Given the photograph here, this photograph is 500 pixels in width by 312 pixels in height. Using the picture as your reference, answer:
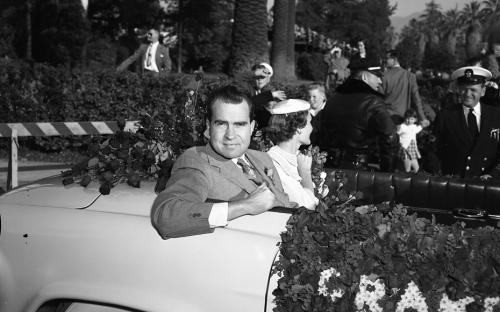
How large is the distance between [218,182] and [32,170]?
7.53m

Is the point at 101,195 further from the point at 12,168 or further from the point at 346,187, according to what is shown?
the point at 12,168

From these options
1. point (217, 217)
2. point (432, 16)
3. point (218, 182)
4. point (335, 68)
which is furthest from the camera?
point (432, 16)

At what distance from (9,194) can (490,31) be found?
9.52m

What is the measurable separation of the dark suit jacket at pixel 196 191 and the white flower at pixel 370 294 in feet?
2.11

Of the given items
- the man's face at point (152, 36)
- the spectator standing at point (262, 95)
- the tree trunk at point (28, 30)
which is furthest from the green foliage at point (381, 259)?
the tree trunk at point (28, 30)

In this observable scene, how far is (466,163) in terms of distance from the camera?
17.3 feet

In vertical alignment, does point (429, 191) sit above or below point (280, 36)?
below

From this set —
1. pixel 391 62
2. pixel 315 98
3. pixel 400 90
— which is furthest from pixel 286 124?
pixel 391 62

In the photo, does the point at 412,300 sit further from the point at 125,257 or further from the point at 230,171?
the point at 125,257

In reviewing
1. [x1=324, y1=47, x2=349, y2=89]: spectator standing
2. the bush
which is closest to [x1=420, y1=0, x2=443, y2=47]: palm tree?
the bush

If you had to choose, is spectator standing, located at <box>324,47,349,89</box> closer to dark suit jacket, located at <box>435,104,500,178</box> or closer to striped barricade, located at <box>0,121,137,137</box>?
striped barricade, located at <box>0,121,137,137</box>

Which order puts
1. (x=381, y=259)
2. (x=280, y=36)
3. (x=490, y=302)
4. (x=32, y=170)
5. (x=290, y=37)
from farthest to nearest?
1. (x=290, y=37)
2. (x=280, y=36)
3. (x=32, y=170)
4. (x=381, y=259)
5. (x=490, y=302)

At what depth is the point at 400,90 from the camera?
32.0 feet

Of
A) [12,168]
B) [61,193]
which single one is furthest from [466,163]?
[12,168]
